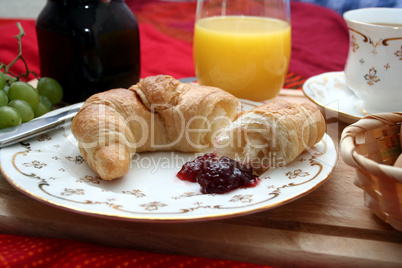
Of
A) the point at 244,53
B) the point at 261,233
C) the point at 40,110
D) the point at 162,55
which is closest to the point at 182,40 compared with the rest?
the point at 162,55

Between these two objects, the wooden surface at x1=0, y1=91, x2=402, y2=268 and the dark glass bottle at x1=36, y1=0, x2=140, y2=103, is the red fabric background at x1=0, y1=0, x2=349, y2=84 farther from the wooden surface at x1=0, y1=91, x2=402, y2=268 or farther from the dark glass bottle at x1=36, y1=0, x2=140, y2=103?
the wooden surface at x1=0, y1=91, x2=402, y2=268

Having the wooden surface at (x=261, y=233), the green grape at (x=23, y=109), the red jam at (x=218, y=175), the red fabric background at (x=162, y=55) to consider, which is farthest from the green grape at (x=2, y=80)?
the red jam at (x=218, y=175)

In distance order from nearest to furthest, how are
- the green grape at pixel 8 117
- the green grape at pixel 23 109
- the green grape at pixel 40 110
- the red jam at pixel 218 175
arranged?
the red jam at pixel 218 175, the green grape at pixel 8 117, the green grape at pixel 23 109, the green grape at pixel 40 110

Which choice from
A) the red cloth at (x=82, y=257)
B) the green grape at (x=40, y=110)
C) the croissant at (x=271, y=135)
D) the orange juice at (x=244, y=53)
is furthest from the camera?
the orange juice at (x=244, y=53)

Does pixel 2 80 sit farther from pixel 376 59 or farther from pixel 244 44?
pixel 376 59

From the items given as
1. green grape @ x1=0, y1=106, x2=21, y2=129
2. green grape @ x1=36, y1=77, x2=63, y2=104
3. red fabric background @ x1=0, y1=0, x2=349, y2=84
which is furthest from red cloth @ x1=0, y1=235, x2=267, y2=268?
red fabric background @ x1=0, y1=0, x2=349, y2=84

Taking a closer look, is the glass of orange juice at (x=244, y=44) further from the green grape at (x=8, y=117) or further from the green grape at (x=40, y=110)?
the green grape at (x=8, y=117)

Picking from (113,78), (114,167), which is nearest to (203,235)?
(114,167)

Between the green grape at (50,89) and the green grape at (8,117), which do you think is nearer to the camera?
the green grape at (8,117)
